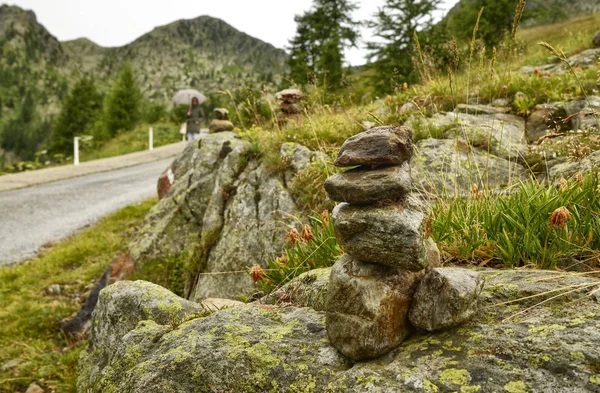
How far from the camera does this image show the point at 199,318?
10.3ft

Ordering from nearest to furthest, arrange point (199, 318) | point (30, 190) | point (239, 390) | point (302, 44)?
point (239, 390)
point (199, 318)
point (30, 190)
point (302, 44)

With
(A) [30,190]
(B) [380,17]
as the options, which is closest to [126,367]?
(A) [30,190]

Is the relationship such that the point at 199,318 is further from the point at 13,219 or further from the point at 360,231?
the point at 13,219

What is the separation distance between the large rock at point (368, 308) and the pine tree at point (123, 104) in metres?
40.7

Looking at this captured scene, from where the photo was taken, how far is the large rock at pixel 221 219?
6223 millimetres

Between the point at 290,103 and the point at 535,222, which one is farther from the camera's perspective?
the point at 290,103

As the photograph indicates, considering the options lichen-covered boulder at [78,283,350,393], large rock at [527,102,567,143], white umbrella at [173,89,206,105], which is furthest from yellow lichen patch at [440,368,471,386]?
white umbrella at [173,89,206,105]

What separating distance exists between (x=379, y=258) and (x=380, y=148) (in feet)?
2.25

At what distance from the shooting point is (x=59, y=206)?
13281 millimetres

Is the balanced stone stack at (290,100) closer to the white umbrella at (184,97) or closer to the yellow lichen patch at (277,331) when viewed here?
A: the yellow lichen patch at (277,331)

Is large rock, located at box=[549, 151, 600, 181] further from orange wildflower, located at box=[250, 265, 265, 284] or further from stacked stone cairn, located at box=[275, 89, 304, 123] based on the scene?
stacked stone cairn, located at box=[275, 89, 304, 123]

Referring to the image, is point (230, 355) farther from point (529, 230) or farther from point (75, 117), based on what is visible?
point (75, 117)

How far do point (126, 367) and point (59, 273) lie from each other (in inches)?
301

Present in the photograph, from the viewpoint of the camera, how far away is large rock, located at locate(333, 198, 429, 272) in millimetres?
2307
